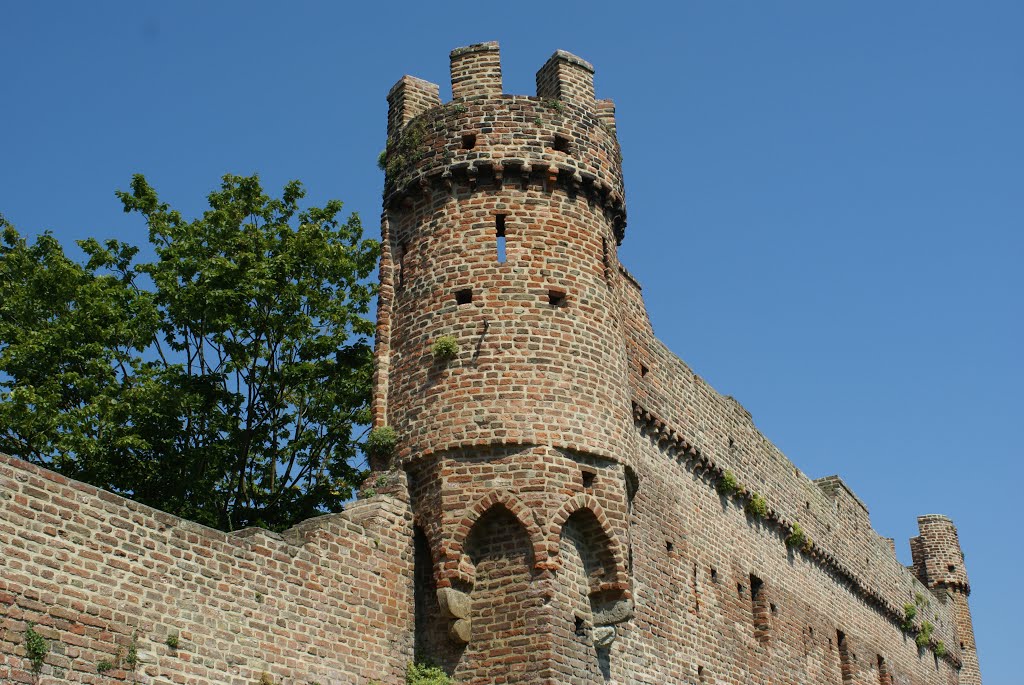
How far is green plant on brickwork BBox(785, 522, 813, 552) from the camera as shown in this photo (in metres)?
27.0

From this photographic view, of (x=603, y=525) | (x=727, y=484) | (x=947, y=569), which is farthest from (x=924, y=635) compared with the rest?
(x=603, y=525)

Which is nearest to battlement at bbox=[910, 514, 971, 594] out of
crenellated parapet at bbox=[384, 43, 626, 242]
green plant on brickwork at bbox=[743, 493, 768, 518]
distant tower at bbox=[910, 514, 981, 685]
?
distant tower at bbox=[910, 514, 981, 685]

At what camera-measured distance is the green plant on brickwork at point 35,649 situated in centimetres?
1081

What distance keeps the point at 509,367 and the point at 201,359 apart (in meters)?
10.6

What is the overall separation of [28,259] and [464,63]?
1077 cm

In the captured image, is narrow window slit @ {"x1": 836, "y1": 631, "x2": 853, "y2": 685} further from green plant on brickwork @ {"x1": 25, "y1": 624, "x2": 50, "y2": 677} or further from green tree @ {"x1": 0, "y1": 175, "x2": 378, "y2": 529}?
green plant on brickwork @ {"x1": 25, "y1": 624, "x2": 50, "y2": 677}

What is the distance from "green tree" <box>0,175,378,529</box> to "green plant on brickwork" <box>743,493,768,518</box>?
852 centimetres

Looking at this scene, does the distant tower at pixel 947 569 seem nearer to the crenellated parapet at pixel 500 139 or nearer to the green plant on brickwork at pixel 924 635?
the green plant on brickwork at pixel 924 635

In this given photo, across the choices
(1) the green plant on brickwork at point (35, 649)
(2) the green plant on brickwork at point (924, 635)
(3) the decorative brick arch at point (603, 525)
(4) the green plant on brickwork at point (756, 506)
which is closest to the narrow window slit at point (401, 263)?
(3) the decorative brick arch at point (603, 525)

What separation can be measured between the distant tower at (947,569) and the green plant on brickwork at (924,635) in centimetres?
621

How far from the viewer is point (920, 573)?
1811 inches

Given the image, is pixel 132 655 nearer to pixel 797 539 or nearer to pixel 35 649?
pixel 35 649

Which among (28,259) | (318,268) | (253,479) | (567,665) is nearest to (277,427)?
(253,479)

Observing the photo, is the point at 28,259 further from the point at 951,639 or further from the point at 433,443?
the point at 951,639
